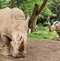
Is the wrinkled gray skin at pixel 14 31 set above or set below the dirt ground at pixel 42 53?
above

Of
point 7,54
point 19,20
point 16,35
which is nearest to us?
point 16,35

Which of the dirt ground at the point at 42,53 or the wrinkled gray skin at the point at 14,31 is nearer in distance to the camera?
the wrinkled gray skin at the point at 14,31

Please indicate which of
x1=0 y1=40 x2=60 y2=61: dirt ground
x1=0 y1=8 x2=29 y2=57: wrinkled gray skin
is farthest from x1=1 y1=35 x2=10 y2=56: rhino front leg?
x1=0 y1=40 x2=60 y2=61: dirt ground

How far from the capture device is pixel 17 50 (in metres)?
6.93

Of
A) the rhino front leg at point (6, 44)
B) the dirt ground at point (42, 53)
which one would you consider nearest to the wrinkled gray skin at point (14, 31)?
the rhino front leg at point (6, 44)

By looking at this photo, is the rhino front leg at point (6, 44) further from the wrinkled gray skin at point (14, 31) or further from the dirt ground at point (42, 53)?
the dirt ground at point (42, 53)

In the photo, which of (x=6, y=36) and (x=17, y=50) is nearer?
(x=17, y=50)

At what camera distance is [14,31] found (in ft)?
23.2

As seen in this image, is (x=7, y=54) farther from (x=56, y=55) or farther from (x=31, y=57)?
(x=56, y=55)

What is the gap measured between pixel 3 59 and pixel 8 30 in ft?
2.67

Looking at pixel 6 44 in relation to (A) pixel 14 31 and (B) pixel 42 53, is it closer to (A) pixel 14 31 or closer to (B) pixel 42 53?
(A) pixel 14 31

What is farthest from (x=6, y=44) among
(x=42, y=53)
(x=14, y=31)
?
(x=42, y=53)

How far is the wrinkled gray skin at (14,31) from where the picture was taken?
681cm

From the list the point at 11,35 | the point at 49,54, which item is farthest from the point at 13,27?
the point at 49,54
